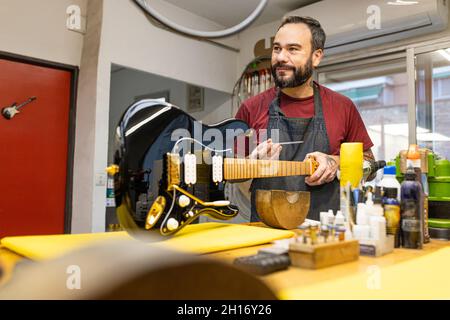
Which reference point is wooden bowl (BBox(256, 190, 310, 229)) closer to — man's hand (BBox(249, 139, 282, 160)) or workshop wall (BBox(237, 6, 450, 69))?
man's hand (BBox(249, 139, 282, 160))

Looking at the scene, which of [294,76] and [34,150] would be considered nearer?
[294,76]

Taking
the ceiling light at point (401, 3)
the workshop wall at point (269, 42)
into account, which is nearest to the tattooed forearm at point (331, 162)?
the ceiling light at point (401, 3)

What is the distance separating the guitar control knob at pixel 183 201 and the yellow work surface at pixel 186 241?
0.07 m

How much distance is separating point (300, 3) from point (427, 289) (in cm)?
311

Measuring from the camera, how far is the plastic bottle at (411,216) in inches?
30.4

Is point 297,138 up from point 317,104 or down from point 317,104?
down

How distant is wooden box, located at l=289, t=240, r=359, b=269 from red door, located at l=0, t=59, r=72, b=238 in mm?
2358

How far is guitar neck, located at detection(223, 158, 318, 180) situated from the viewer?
0.90m

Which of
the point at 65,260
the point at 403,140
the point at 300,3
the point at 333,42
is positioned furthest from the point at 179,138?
the point at 403,140

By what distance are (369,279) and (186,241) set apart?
35cm

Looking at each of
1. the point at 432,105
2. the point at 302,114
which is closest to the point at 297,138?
the point at 302,114

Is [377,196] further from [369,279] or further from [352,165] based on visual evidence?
[369,279]

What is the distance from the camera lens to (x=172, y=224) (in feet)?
2.42

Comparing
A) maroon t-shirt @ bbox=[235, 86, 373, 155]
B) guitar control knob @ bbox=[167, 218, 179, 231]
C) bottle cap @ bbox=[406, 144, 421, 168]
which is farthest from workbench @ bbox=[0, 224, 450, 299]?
maroon t-shirt @ bbox=[235, 86, 373, 155]
